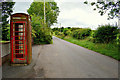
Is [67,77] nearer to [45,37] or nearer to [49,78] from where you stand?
[49,78]

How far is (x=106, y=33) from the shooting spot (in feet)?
43.9

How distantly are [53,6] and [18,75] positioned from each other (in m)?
32.4

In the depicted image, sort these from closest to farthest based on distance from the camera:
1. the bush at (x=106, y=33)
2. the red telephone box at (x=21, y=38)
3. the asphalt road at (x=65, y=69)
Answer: the asphalt road at (x=65, y=69) < the red telephone box at (x=21, y=38) < the bush at (x=106, y=33)

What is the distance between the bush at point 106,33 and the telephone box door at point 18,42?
10929 mm

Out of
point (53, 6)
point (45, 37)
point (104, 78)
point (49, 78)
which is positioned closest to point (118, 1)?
point (104, 78)

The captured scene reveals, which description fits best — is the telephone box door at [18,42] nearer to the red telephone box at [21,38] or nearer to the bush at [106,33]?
the red telephone box at [21,38]

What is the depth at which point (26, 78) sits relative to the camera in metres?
3.90

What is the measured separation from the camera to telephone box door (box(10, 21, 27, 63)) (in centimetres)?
Result: 556

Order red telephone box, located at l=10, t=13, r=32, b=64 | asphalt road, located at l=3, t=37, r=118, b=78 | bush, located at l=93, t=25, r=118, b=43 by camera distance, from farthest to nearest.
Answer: bush, located at l=93, t=25, r=118, b=43 → red telephone box, located at l=10, t=13, r=32, b=64 → asphalt road, located at l=3, t=37, r=118, b=78

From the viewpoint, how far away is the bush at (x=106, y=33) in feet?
42.4

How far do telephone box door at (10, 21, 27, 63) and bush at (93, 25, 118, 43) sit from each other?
10.9 m

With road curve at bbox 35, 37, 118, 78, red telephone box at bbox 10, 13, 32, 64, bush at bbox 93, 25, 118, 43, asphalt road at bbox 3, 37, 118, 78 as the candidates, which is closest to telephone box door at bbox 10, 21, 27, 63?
red telephone box at bbox 10, 13, 32, 64

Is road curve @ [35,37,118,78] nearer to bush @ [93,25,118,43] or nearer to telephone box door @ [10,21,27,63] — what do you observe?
telephone box door @ [10,21,27,63]

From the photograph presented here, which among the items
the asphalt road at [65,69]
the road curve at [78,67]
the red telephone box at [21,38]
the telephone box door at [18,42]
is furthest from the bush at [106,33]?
the telephone box door at [18,42]
